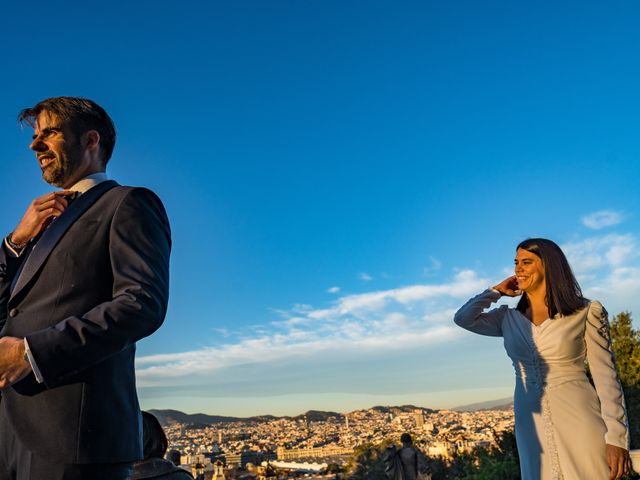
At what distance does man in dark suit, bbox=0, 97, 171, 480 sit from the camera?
4.10ft

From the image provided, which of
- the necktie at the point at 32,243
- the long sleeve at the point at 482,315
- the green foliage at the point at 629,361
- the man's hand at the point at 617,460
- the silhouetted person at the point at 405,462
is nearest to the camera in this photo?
the necktie at the point at 32,243

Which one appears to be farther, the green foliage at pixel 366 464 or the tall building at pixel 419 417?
the tall building at pixel 419 417

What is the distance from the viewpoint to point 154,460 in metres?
2.93

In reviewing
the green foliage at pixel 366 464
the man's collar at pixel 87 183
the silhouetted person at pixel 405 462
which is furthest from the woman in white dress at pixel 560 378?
the green foliage at pixel 366 464

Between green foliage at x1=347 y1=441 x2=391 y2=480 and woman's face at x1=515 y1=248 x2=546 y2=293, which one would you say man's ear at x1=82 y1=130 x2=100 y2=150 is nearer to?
woman's face at x1=515 y1=248 x2=546 y2=293

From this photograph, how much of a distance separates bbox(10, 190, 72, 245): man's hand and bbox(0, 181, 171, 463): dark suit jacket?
73 millimetres

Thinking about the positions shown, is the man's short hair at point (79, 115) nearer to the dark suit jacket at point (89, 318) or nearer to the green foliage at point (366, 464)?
the dark suit jacket at point (89, 318)

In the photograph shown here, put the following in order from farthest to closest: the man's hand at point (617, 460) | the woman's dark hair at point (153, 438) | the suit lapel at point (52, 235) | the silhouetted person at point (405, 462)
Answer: the silhouetted person at point (405, 462), the woman's dark hair at point (153, 438), the man's hand at point (617, 460), the suit lapel at point (52, 235)

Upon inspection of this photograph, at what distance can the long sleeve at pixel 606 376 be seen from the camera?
2.66 meters

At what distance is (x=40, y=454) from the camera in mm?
1262

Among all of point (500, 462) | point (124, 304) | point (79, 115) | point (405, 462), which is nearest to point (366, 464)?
point (500, 462)

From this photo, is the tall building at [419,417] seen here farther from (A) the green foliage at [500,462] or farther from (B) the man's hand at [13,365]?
(B) the man's hand at [13,365]

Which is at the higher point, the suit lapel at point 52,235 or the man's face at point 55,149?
the man's face at point 55,149

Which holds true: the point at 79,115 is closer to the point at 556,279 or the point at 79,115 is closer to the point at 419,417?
the point at 556,279
